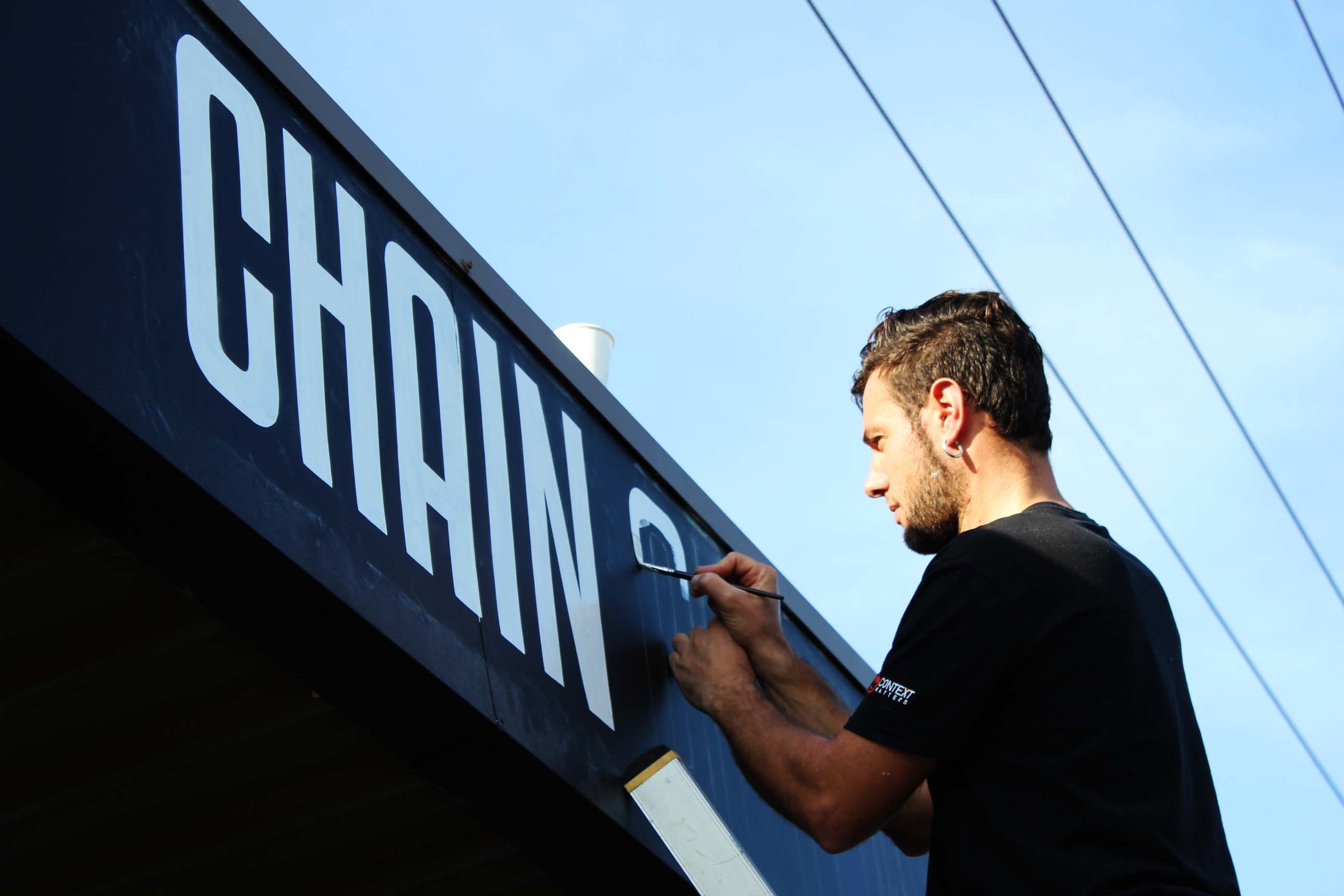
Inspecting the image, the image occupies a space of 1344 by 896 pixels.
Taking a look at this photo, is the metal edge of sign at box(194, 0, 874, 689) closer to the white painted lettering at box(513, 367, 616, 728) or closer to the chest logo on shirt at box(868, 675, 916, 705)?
the white painted lettering at box(513, 367, 616, 728)

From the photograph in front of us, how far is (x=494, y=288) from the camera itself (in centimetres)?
317

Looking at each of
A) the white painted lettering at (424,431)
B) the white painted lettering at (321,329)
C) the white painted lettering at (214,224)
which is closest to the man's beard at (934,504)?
the white painted lettering at (424,431)

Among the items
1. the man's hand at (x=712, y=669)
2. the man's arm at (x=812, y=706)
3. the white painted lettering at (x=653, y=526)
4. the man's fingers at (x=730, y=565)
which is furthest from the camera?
the white painted lettering at (x=653, y=526)

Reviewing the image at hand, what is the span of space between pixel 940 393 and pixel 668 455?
3.42 ft

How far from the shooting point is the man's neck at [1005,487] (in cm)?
277

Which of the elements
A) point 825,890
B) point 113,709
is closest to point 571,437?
point 113,709

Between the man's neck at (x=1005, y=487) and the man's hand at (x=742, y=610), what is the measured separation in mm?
503

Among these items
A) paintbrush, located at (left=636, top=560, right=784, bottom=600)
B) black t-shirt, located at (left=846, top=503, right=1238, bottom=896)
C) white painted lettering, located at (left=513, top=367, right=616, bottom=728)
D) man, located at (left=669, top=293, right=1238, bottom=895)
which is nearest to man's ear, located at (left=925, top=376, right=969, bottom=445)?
man, located at (left=669, top=293, right=1238, bottom=895)

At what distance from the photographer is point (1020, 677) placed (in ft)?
7.94

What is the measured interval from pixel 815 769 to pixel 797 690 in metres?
0.58

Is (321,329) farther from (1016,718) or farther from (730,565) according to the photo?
(1016,718)

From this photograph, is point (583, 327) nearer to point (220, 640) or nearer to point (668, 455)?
point (668, 455)

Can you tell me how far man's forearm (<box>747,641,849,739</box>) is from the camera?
3.11m

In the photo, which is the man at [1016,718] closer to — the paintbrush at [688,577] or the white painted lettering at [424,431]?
the paintbrush at [688,577]
